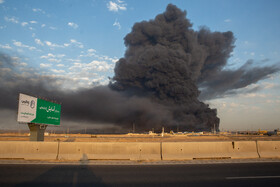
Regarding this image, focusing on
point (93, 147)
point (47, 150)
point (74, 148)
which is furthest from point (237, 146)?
point (47, 150)

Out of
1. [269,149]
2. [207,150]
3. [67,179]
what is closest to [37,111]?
[67,179]

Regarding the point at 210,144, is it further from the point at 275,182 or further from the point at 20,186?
the point at 20,186

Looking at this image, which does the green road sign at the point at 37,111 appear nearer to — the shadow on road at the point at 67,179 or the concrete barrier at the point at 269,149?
the shadow on road at the point at 67,179

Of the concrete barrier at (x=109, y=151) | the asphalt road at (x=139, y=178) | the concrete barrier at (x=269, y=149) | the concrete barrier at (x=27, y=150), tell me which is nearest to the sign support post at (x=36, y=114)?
the concrete barrier at (x=27, y=150)

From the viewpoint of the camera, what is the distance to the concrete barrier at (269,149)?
13.6m

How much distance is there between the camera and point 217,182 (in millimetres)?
7629

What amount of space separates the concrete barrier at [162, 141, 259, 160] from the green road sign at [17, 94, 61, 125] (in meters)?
11.5

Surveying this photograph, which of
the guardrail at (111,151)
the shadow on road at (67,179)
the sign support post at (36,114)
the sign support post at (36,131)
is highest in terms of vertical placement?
the sign support post at (36,114)

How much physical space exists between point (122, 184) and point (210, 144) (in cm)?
756

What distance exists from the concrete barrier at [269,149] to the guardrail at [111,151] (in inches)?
31.6

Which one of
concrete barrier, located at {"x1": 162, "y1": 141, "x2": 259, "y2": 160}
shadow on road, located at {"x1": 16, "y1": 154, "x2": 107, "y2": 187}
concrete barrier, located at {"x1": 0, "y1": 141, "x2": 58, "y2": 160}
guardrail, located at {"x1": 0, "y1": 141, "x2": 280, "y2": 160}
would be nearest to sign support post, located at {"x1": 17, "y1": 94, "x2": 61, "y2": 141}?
concrete barrier, located at {"x1": 0, "y1": 141, "x2": 58, "y2": 160}

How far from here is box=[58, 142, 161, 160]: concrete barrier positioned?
41.5ft

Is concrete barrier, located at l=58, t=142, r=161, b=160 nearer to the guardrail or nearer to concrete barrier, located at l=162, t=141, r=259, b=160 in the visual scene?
the guardrail

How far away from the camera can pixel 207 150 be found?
43.6ft
